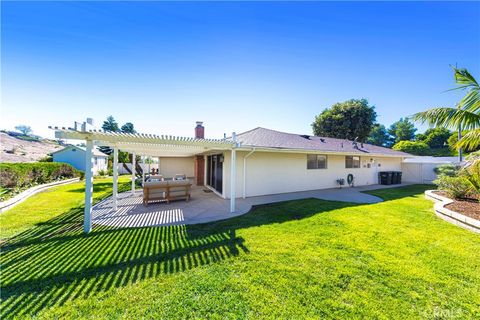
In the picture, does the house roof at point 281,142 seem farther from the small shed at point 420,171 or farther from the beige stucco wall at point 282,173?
the small shed at point 420,171

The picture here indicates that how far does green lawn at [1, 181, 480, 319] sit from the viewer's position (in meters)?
2.40

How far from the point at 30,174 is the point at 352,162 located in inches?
852

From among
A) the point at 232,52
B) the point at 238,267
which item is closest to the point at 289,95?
the point at 232,52

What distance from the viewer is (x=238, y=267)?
329 centimetres

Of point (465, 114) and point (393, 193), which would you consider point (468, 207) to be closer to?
point (465, 114)

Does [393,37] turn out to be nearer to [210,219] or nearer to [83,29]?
[210,219]

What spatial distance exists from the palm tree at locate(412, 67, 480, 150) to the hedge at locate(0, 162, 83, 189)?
740 inches

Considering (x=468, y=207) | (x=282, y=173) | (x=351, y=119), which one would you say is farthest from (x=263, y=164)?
(x=351, y=119)

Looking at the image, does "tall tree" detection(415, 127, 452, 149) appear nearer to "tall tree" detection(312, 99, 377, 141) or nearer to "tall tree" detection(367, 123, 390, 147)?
"tall tree" detection(367, 123, 390, 147)

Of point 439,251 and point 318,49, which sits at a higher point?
point 318,49

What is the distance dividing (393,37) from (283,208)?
345 inches

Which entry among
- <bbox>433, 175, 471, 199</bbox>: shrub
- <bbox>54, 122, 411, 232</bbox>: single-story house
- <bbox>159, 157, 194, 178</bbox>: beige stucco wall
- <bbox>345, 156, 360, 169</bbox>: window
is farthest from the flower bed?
<bbox>159, 157, 194, 178</bbox>: beige stucco wall

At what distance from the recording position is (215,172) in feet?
36.2

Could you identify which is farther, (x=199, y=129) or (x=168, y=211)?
(x=199, y=129)
